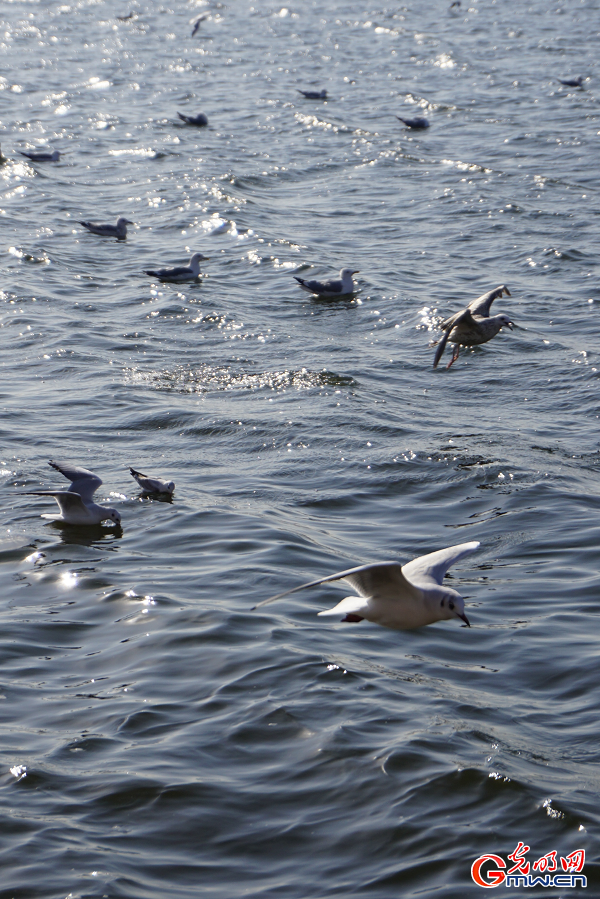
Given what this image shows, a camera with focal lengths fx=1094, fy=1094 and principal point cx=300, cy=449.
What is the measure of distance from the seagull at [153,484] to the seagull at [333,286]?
7.21 meters

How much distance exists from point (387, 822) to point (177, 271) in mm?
12700

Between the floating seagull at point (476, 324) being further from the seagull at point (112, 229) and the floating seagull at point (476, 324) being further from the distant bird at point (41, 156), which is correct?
the distant bird at point (41, 156)

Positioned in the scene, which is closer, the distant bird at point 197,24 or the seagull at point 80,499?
the seagull at point 80,499

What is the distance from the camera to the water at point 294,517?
5594 mm

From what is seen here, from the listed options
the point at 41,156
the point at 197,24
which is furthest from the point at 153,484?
the point at 197,24

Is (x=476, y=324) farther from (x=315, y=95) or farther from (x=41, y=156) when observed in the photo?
(x=315, y=95)

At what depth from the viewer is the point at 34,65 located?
126 feet

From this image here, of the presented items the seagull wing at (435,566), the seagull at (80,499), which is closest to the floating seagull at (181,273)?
the seagull at (80,499)

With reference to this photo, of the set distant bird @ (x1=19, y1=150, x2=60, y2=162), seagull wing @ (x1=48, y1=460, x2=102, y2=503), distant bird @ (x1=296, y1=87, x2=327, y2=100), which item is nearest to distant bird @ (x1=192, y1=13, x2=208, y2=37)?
distant bird @ (x1=296, y1=87, x2=327, y2=100)

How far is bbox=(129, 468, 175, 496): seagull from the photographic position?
383 inches

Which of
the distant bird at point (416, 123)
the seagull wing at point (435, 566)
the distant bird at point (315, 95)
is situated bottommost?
the seagull wing at point (435, 566)

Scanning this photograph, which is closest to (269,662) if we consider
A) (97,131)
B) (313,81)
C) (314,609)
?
(314,609)

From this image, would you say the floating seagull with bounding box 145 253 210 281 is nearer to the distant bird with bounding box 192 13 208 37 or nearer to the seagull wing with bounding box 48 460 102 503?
the seagull wing with bounding box 48 460 102 503

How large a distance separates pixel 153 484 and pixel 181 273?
26.4 ft
